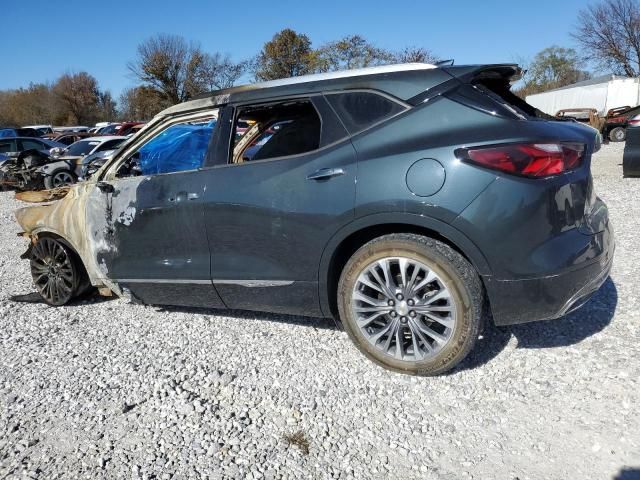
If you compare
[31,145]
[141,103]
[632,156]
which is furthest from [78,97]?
[632,156]

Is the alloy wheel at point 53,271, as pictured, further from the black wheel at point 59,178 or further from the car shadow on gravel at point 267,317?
the black wheel at point 59,178

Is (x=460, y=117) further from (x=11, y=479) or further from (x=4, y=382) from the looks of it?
(x=4, y=382)

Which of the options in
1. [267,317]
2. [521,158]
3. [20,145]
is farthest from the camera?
[20,145]

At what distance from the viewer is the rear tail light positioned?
2.56 m

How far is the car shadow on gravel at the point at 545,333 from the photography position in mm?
3233

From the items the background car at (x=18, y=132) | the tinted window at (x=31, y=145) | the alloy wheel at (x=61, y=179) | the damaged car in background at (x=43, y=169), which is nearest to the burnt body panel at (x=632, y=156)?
the damaged car in background at (x=43, y=169)

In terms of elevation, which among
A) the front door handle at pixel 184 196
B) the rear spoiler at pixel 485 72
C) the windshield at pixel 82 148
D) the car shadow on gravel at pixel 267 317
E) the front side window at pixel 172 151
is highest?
the windshield at pixel 82 148

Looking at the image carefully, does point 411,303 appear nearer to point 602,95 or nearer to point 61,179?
point 61,179

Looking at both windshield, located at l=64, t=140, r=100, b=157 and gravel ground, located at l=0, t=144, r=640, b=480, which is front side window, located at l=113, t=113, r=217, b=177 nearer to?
gravel ground, located at l=0, t=144, r=640, b=480

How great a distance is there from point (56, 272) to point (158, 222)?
1563 millimetres

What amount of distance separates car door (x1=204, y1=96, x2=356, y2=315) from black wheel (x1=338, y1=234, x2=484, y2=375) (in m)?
0.27

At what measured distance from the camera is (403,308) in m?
2.93

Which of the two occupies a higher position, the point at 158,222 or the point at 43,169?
the point at 43,169

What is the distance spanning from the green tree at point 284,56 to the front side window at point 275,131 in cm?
4081
